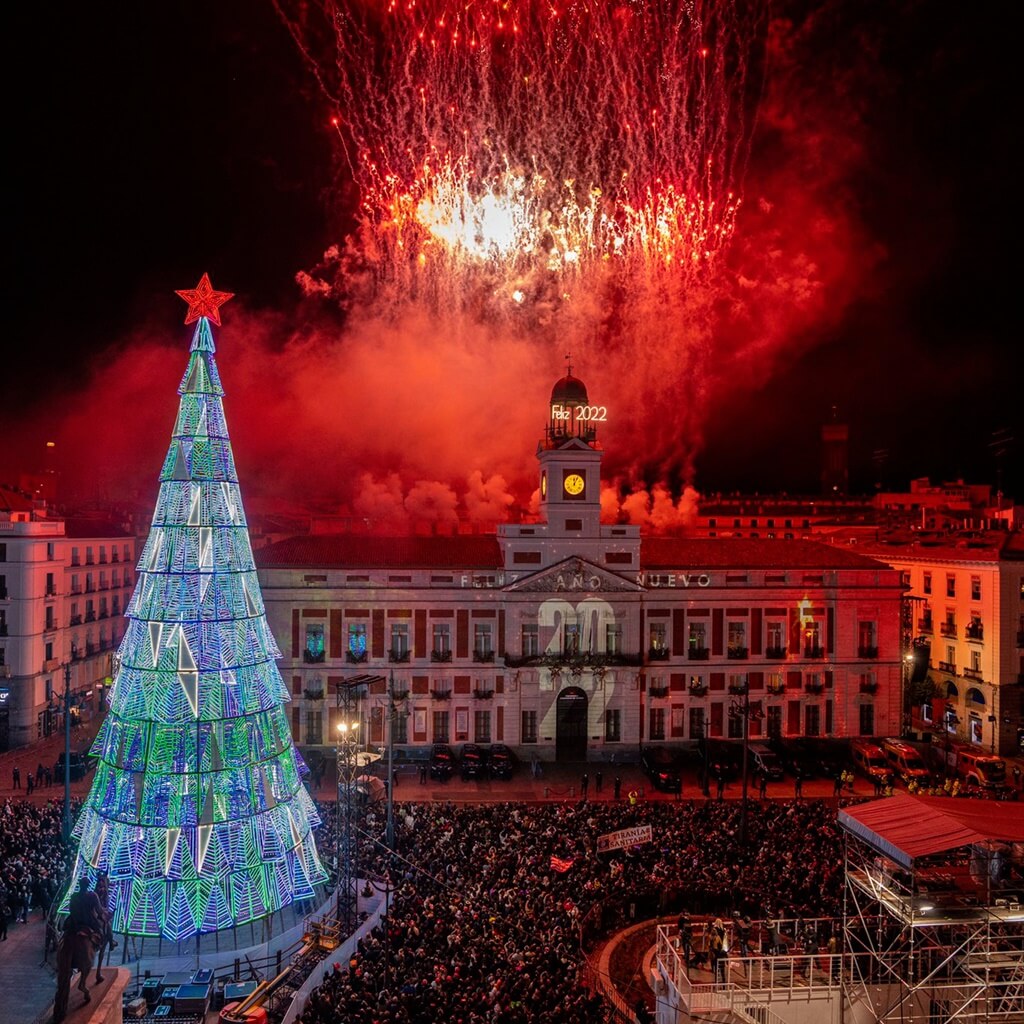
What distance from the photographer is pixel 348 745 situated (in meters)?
26.2

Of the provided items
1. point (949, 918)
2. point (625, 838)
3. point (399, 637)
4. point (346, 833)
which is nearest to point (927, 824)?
point (949, 918)

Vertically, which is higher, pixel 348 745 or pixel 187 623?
pixel 187 623

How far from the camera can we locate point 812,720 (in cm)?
4881

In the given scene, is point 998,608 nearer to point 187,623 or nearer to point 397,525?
point 397,525

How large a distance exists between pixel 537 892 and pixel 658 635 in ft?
79.5

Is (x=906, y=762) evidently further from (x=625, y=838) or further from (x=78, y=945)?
(x=78, y=945)

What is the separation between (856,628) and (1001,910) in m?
33.7

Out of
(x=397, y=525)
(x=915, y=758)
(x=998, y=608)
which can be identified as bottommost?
(x=915, y=758)

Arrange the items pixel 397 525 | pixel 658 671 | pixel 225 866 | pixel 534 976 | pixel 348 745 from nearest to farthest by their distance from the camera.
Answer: pixel 534 976
pixel 225 866
pixel 348 745
pixel 658 671
pixel 397 525

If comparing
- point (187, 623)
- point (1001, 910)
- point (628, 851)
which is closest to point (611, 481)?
point (628, 851)

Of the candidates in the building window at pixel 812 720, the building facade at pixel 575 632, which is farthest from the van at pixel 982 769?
the building window at pixel 812 720

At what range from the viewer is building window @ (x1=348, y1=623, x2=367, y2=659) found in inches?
1828

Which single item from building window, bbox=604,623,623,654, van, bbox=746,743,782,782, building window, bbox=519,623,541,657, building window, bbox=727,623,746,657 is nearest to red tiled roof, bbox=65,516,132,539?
building window, bbox=519,623,541,657

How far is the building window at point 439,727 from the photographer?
4641 cm
